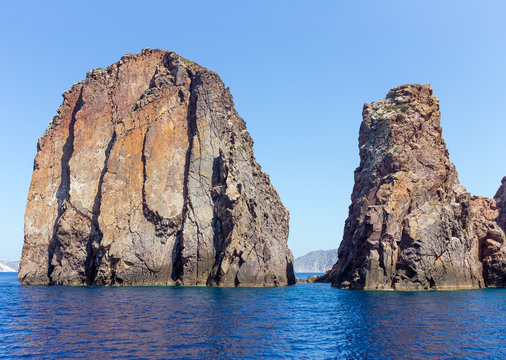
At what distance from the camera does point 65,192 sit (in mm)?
93375

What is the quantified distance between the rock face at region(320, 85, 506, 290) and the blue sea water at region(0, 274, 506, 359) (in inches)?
936

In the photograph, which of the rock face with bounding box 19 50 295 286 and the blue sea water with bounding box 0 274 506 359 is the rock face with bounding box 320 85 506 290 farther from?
the blue sea water with bounding box 0 274 506 359

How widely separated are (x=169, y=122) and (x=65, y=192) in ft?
93.8

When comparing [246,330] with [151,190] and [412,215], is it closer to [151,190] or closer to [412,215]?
[412,215]

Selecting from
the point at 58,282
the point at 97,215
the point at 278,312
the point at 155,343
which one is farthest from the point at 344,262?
the point at 155,343

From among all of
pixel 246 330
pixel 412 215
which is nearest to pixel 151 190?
pixel 412 215

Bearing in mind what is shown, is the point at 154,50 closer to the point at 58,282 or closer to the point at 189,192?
the point at 189,192

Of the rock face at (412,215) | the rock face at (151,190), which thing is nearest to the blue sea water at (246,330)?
the rock face at (412,215)

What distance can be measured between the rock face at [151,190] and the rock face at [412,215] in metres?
22.4

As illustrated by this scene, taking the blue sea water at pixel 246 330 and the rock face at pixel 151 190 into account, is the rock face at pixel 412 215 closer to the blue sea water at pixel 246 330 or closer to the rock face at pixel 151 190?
the rock face at pixel 151 190

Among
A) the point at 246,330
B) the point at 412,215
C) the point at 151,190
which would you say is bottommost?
the point at 246,330

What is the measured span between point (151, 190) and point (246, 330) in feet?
202

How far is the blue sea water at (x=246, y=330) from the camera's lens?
81.0 ft

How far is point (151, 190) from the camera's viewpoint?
8850 cm
